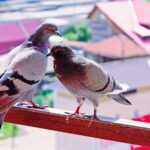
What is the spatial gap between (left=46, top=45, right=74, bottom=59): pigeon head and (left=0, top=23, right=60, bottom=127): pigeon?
0.06 m

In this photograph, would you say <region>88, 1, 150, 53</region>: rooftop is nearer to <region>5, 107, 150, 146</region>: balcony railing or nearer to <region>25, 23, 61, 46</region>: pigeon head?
<region>25, 23, 61, 46</region>: pigeon head

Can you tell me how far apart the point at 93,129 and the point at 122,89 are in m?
0.11

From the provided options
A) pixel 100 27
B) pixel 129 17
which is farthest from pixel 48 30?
pixel 100 27

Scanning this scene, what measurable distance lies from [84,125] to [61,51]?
0.52 ft

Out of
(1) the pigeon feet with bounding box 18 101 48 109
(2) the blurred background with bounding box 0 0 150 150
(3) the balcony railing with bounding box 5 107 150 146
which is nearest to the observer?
(3) the balcony railing with bounding box 5 107 150 146

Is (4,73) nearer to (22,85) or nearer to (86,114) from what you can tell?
(22,85)

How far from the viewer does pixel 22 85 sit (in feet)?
2.74

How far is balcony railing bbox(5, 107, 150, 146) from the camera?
0.75 meters

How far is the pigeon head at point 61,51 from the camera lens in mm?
800

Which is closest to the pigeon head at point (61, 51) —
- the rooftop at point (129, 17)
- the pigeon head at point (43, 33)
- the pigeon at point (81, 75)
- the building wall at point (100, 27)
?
the pigeon at point (81, 75)

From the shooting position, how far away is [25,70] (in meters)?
0.84

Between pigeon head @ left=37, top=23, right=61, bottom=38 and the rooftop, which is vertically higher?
pigeon head @ left=37, top=23, right=61, bottom=38

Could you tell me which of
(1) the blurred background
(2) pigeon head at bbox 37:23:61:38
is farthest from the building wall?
(2) pigeon head at bbox 37:23:61:38

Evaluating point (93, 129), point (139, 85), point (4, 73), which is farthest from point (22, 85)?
point (139, 85)
